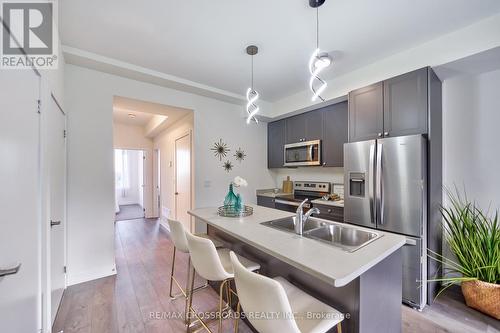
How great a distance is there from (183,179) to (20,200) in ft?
9.32

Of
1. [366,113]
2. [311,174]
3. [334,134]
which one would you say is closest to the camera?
[366,113]

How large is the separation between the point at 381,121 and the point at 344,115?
0.74 m

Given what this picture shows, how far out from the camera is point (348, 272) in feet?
3.13

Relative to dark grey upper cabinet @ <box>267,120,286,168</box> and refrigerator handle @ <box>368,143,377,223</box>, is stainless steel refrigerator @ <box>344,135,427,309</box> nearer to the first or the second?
refrigerator handle @ <box>368,143,377,223</box>

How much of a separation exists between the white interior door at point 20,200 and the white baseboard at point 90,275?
1251mm

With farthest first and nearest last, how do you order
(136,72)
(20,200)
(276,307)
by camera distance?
(136,72) → (20,200) → (276,307)

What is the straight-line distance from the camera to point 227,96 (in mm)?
3479

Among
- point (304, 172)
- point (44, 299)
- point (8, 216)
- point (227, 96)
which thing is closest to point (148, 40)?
point (227, 96)

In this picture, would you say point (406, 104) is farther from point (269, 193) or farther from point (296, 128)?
point (269, 193)

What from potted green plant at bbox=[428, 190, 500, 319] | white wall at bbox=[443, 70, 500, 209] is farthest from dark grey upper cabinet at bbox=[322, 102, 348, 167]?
potted green plant at bbox=[428, 190, 500, 319]

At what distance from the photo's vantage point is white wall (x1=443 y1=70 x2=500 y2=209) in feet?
7.07

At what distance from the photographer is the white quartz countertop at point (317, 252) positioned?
0.97 metres

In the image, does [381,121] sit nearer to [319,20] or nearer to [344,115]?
[344,115]

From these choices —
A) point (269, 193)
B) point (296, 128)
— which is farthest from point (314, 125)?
point (269, 193)
